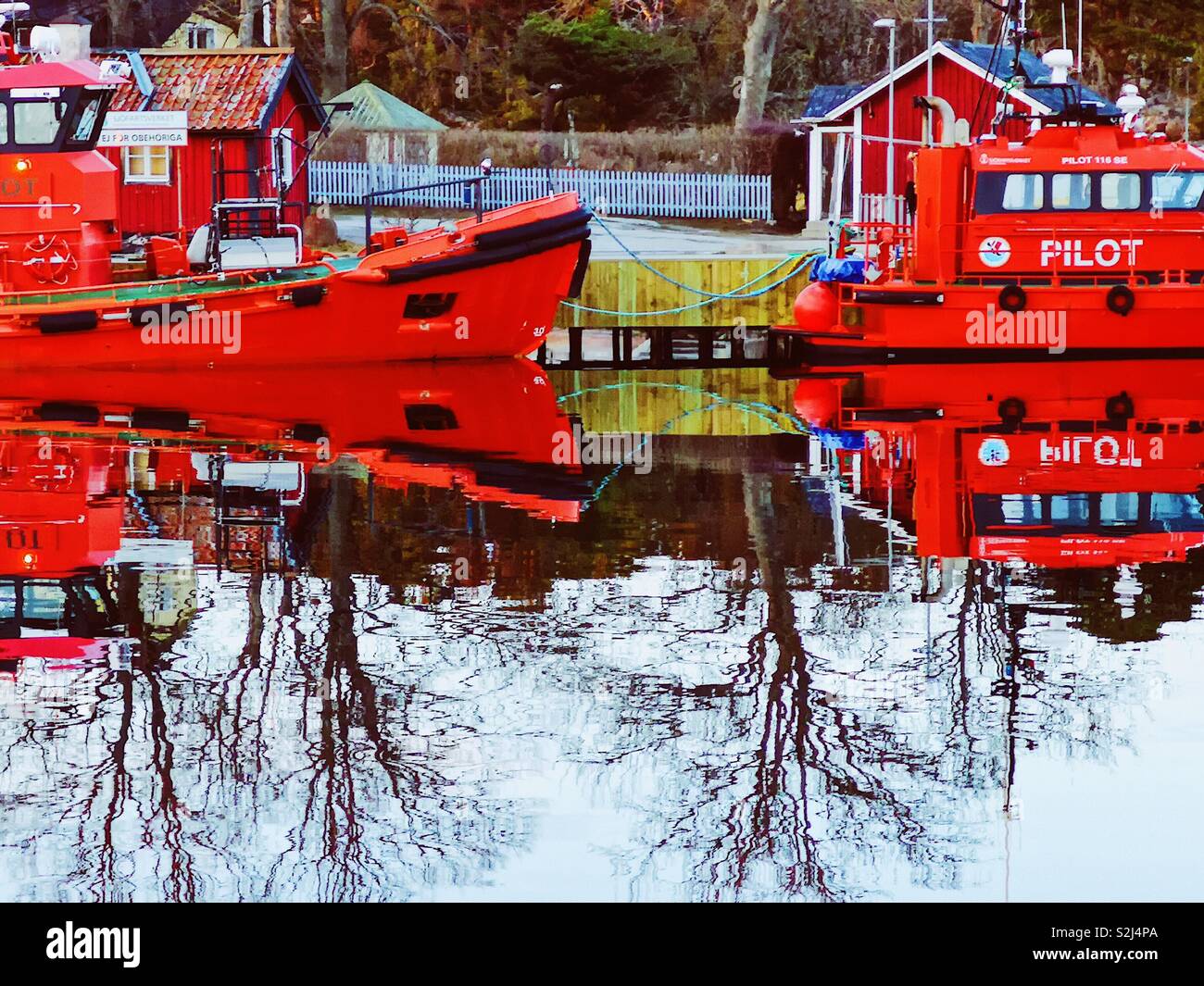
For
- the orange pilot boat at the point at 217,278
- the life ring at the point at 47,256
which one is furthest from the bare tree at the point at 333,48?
the life ring at the point at 47,256

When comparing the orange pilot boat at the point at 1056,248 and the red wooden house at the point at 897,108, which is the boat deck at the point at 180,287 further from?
the red wooden house at the point at 897,108

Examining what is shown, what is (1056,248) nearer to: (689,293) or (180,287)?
(689,293)

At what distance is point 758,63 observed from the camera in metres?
39.9

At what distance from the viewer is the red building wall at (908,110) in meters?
32.2

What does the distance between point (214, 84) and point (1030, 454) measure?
1539cm

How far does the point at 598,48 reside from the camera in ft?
135

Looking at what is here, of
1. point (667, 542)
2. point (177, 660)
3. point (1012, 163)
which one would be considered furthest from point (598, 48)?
point (177, 660)

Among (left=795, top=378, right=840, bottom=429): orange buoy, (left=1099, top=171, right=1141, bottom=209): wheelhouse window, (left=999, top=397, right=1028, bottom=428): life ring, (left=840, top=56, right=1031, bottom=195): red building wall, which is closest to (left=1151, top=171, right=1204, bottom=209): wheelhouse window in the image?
(left=1099, top=171, right=1141, bottom=209): wheelhouse window

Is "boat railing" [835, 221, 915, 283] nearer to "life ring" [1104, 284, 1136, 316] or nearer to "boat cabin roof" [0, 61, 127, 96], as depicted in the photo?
"life ring" [1104, 284, 1136, 316]

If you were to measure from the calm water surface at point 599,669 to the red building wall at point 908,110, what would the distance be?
16855 millimetres

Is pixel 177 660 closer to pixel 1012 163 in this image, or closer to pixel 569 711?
pixel 569 711

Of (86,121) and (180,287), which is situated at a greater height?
(86,121)

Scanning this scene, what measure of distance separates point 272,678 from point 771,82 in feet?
127

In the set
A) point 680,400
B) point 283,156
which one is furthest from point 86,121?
point 283,156
